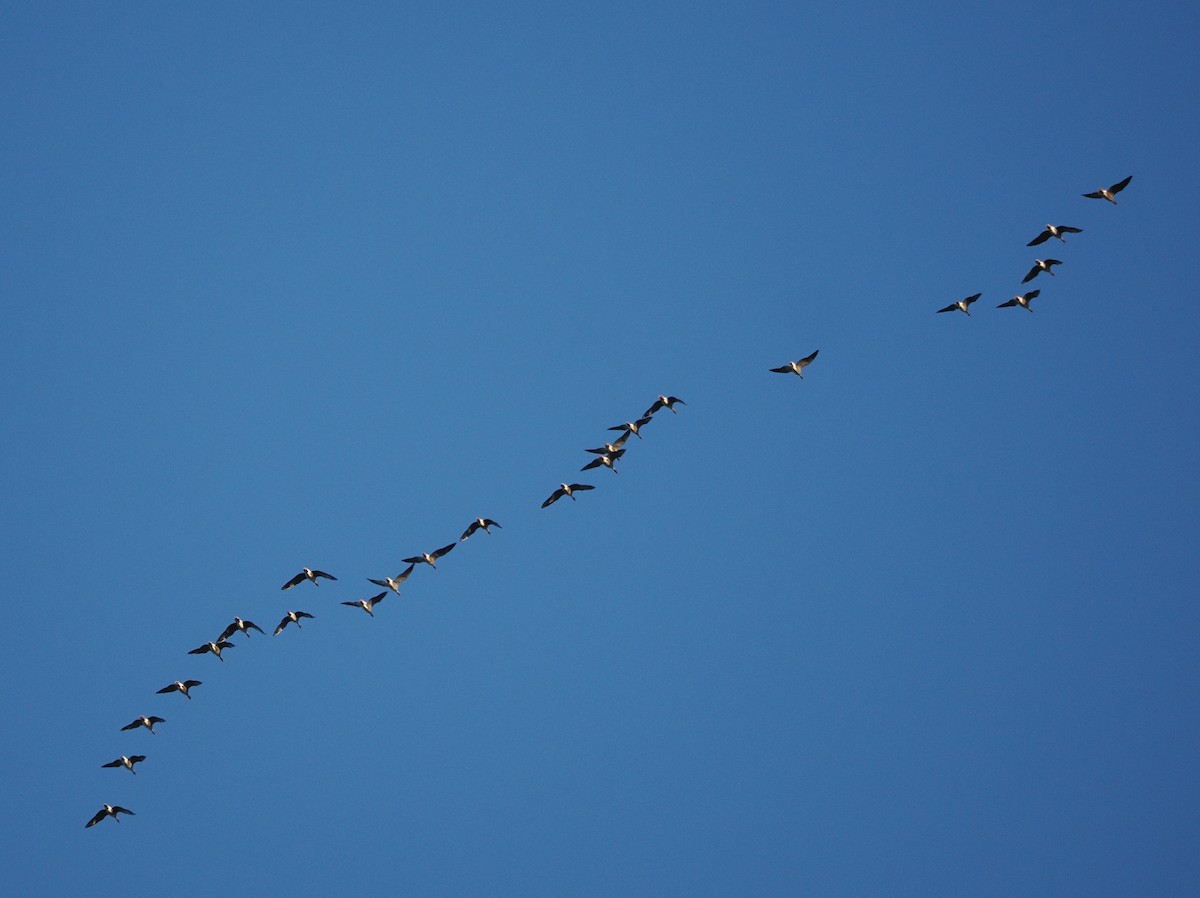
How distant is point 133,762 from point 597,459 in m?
29.0

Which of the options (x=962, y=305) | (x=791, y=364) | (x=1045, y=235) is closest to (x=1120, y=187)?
(x=1045, y=235)

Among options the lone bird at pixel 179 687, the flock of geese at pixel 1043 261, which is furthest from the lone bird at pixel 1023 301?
the lone bird at pixel 179 687

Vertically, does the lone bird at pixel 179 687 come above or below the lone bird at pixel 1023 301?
below

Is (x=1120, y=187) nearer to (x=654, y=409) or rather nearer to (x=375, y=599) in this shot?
(x=654, y=409)

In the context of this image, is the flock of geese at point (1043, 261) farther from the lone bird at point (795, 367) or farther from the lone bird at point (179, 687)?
the lone bird at point (179, 687)

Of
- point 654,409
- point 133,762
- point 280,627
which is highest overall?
point 654,409

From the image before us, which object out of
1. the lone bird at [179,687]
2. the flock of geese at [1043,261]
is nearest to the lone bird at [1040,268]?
the flock of geese at [1043,261]

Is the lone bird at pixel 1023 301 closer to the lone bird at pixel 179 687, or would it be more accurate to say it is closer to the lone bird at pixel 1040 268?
the lone bird at pixel 1040 268

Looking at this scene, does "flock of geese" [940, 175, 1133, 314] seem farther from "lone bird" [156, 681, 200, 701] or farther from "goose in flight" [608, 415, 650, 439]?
"lone bird" [156, 681, 200, 701]

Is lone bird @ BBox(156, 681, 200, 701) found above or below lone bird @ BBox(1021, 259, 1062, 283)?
below

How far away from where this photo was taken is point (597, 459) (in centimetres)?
6844

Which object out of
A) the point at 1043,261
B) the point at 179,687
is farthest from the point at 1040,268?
the point at 179,687

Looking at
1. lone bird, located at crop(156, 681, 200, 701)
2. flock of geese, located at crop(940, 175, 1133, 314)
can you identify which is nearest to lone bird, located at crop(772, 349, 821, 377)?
flock of geese, located at crop(940, 175, 1133, 314)

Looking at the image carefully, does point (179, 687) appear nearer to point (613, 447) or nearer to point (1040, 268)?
point (613, 447)
